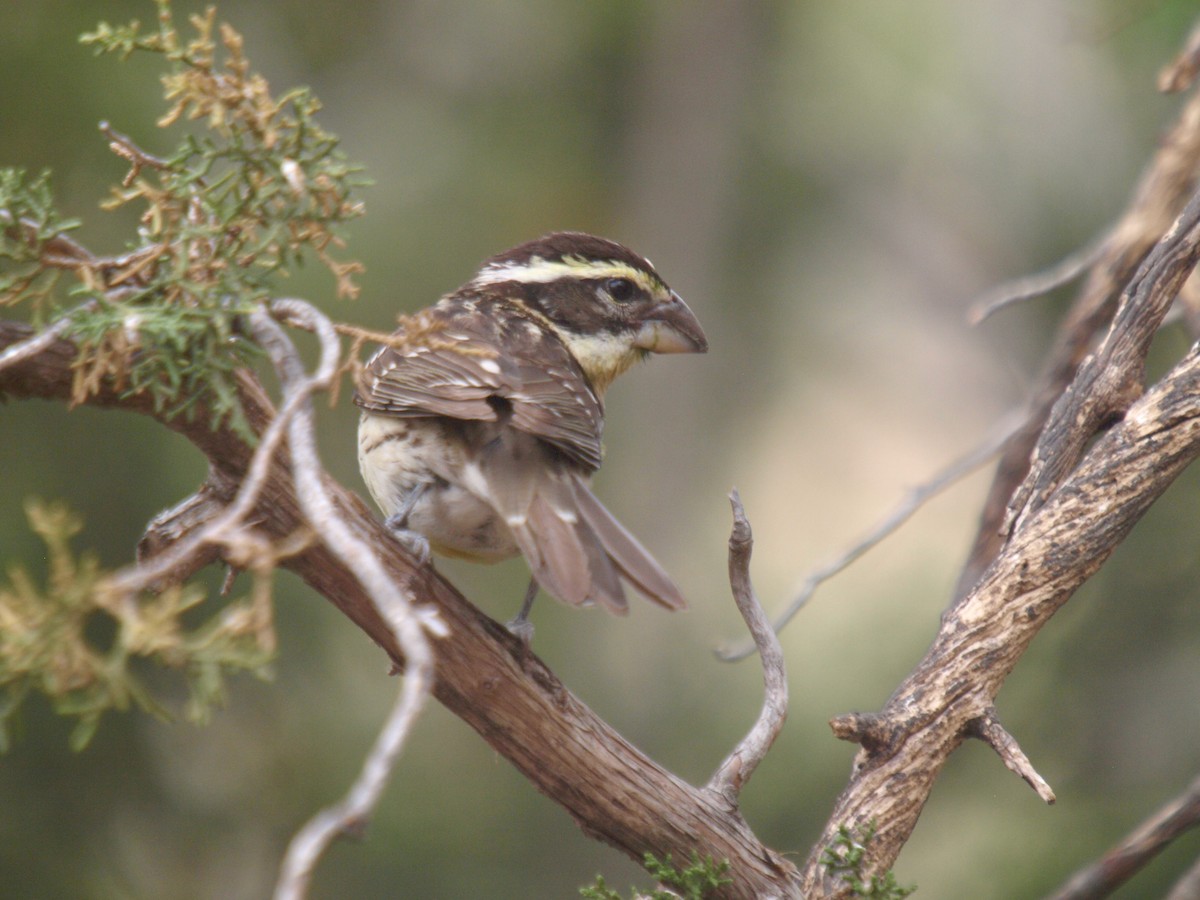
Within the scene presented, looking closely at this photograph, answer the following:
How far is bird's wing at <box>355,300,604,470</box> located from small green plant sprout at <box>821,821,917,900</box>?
108cm

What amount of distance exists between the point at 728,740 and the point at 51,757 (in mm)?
2728

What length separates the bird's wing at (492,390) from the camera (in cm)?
315

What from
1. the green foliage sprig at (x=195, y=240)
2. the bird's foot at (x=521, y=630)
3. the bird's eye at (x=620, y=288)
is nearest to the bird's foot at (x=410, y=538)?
the bird's foot at (x=521, y=630)

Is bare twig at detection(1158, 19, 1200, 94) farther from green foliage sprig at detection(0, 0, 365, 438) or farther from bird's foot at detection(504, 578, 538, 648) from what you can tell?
green foliage sprig at detection(0, 0, 365, 438)

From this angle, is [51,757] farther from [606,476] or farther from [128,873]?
[606,476]

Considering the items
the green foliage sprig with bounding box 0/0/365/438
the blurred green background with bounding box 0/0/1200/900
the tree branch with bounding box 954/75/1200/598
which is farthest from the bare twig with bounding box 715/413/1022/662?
the green foliage sprig with bounding box 0/0/365/438

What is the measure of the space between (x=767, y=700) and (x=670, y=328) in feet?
5.06

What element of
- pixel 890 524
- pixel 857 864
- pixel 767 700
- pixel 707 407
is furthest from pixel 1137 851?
pixel 707 407

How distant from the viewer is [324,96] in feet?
24.1

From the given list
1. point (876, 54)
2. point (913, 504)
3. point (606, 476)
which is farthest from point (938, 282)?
point (913, 504)

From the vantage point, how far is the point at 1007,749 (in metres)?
2.64

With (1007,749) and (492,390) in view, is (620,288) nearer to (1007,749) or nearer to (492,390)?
(492,390)

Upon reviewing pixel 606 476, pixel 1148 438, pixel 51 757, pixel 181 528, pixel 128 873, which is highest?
pixel 606 476

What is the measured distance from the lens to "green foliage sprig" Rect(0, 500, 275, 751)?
1.72 meters
